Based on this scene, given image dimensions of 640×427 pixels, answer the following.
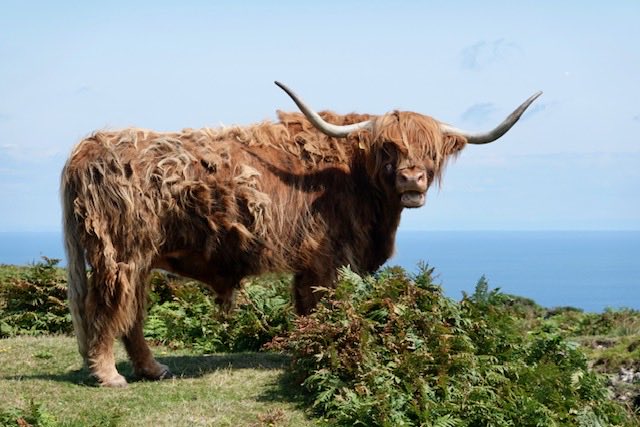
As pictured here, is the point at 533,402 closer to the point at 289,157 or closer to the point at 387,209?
the point at 387,209

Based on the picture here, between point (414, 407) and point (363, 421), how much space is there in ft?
1.16

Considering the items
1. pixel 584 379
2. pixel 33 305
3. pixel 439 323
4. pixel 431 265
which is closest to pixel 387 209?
pixel 431 265

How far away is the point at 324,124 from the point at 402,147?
741 mm

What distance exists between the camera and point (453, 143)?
757 cm

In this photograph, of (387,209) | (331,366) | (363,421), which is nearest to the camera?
(363,421)

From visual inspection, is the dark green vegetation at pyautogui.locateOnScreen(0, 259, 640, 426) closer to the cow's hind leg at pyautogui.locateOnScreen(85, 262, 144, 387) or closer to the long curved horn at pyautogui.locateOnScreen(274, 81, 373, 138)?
the cow's hind leg at pyautogui.locateOnScreen(85, 262, 144, 387)

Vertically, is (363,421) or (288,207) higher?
(288,207)

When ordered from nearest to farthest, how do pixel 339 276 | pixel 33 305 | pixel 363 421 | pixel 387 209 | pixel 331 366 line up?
pixel 363 421
pixel 331 366
pixel 339 276
pixel 387 209
pixel 33 305

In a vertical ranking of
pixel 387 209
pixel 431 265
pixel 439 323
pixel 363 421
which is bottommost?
pixel 363 421

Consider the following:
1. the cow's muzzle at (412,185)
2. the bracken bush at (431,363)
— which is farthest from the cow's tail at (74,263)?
the cow's muzzle at (412,185)

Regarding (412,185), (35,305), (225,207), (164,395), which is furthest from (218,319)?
(412,185)

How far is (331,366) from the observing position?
6.33 m

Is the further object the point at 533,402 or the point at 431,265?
the point at 431,265

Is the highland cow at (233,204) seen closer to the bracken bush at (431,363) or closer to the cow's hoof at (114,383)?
the cow's hoof at (114,383)
